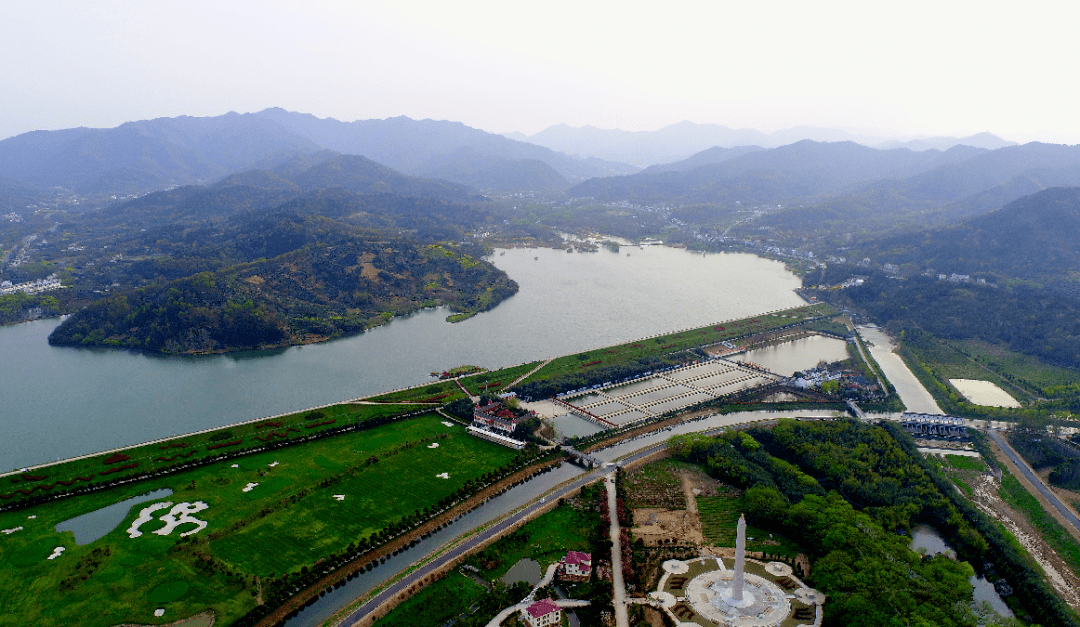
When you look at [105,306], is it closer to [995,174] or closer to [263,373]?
[263,373]

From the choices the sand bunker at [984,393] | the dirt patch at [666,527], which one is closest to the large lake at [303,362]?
the sand bunker at [984,393]

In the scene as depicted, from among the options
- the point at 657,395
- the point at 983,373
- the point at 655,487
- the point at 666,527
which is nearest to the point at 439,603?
the point at 666,527

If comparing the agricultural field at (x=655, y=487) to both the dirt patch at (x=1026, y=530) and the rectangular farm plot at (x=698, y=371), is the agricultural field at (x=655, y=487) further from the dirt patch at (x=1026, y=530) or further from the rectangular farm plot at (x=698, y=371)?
the rectangular farm plot at (x=698, y=371)

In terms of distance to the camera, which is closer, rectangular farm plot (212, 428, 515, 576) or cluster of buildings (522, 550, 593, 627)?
cluster of buildings (522, 550, 593, 627)

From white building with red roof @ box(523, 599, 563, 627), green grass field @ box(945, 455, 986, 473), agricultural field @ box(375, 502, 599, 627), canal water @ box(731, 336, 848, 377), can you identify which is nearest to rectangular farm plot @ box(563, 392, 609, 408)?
agricultural field @ box(375, 502, 599, 627)

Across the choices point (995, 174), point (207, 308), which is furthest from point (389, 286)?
point (995, 174)

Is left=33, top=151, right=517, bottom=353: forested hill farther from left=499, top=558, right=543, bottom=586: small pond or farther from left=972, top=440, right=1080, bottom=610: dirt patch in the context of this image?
left=972, top=440, right=1080, bottom=610: dirt patch

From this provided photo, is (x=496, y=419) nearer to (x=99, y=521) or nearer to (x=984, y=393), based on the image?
(x=99, y=521)
